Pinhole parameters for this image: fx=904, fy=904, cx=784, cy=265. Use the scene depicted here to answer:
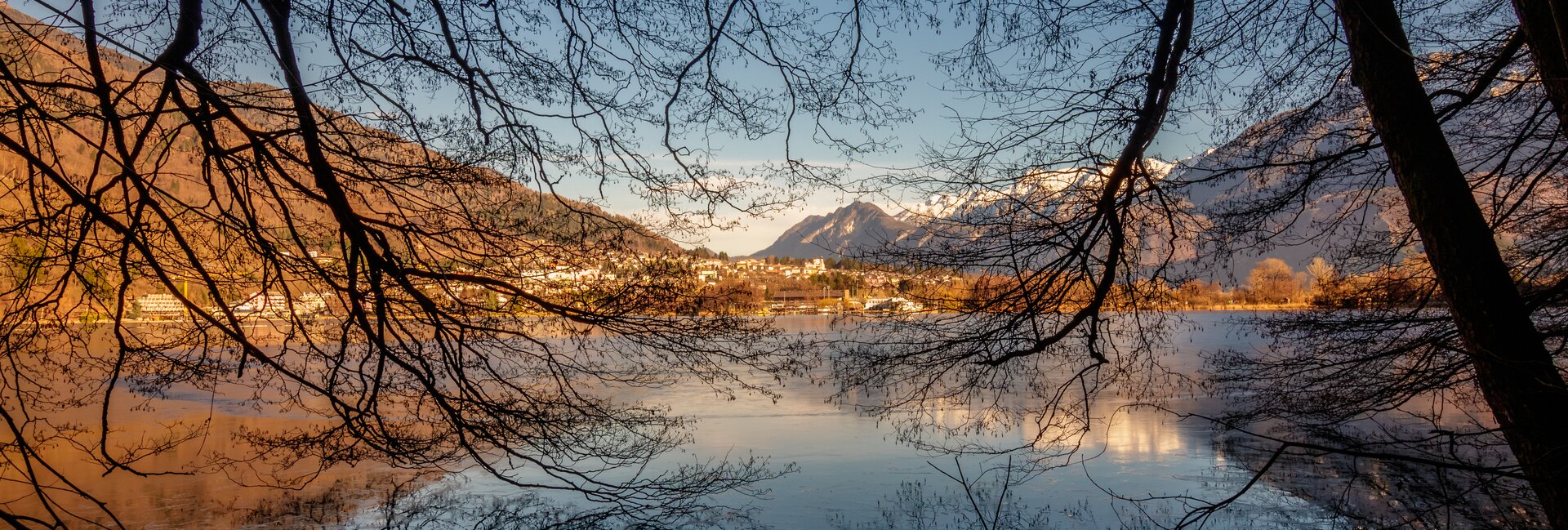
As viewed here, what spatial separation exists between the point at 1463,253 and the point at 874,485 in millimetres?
7338

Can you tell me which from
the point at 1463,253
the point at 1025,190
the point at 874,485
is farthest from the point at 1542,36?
the point at 874,485

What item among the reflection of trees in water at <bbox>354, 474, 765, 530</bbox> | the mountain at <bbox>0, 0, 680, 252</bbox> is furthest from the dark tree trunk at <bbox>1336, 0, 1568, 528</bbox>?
the reflection of trees in water at <bbox>354, 474, 765, 530</bbox>

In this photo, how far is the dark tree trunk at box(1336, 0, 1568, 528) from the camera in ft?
11.3

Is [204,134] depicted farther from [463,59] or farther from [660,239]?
[660,239]

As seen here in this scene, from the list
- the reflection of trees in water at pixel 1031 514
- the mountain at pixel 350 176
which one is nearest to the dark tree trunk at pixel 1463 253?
the mountain at pixel 350 176

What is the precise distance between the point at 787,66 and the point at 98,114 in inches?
138

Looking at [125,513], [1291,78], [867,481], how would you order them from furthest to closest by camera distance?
1. [867,481]
2. [125,513]
3. [1291,78]

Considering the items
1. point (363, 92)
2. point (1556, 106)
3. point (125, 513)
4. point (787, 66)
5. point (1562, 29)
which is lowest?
point (125, 513)

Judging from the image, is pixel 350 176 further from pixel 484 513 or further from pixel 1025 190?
pixel 484 513

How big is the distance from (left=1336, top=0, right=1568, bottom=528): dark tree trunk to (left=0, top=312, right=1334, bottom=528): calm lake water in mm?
2995

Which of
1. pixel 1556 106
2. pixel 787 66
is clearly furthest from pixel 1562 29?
pixel 787 66

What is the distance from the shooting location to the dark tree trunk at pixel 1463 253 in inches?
136

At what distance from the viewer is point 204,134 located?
4086 millimetres

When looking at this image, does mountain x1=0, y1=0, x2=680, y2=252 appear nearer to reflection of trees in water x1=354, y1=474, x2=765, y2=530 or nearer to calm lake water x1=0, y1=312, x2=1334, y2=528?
reflection of trees in water x1=354, y1=474, x2=765, y2=530
